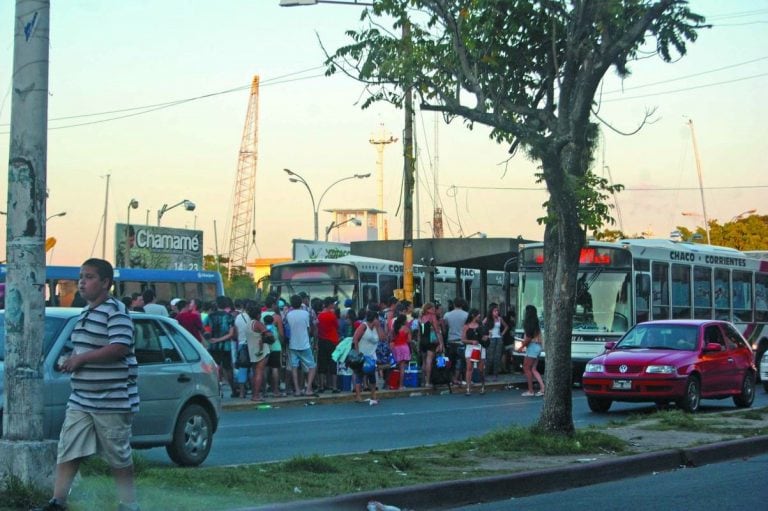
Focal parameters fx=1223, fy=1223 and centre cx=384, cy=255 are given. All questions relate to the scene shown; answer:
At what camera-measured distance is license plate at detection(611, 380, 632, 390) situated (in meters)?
19.6

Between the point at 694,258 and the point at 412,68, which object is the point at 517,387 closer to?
the point at 694,258

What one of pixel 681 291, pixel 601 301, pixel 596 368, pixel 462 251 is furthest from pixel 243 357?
pixel 681 291

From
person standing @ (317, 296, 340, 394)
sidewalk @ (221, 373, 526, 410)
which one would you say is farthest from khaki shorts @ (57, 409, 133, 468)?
person standing @ (317, 296, 340, 394)

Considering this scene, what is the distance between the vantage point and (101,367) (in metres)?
8.10

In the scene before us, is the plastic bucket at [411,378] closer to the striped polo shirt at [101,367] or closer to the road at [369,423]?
the road at [369,423]

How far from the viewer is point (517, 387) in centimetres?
2881

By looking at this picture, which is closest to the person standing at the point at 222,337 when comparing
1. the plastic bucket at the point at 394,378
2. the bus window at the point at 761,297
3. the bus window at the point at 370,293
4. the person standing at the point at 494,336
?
the plastic bucket at the point at 394,378

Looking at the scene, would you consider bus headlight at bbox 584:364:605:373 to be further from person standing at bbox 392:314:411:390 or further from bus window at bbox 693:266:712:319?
bus window at bbox 693:266:712:319

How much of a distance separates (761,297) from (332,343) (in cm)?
1394

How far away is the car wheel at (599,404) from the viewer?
20.3m

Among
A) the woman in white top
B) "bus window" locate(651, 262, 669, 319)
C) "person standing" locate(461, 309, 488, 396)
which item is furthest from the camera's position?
"bus window" locate(651, 262, 669, 319)

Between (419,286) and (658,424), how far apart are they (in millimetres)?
21248

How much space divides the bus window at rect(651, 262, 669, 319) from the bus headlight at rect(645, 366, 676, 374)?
8193mm

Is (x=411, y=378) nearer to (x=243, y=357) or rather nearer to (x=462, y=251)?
(x=462, y=251)
